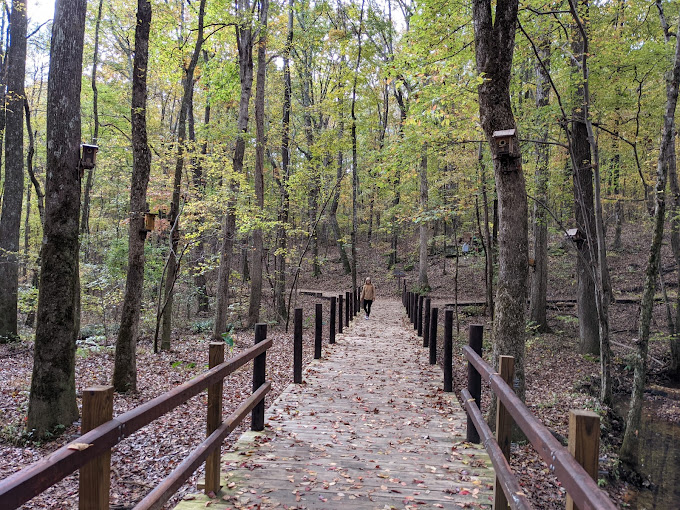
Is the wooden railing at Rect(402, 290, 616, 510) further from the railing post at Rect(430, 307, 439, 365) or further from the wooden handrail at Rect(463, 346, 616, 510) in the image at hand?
the railing post at Rect(430, 307, 439, 365)

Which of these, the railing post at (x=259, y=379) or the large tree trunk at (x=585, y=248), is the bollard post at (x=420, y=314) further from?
the railing post at (x=259, y=379)

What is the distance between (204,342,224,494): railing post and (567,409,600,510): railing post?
103 inches

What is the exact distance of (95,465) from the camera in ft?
6.64

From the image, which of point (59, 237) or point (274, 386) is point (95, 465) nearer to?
point (59, 237)

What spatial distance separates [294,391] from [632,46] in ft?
40.3

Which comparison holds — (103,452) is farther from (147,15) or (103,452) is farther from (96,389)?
(147,15)

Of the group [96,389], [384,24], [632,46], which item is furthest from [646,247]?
[96,389]

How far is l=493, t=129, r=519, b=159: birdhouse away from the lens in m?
5.64

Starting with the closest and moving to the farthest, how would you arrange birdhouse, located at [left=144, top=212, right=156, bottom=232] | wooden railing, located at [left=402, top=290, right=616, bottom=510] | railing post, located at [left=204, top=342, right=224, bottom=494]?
wooden railing, located at [left=402, top=290, right=616, bottom=510], railing post, located at [left=204, top=342, right=224, bottom=494], birdhouse, located at [left=144, top=212, right=156, bottom=232]

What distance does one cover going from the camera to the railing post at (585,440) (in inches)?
71.9

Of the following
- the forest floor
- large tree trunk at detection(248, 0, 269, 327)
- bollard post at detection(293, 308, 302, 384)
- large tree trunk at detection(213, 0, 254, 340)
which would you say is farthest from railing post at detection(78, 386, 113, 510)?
large tree trunk at detection(248, 0, 269, 327)

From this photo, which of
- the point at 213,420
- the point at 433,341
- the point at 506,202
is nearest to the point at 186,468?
the point at 213,420

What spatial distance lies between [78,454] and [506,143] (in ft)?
18.4

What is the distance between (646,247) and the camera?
25.5m
